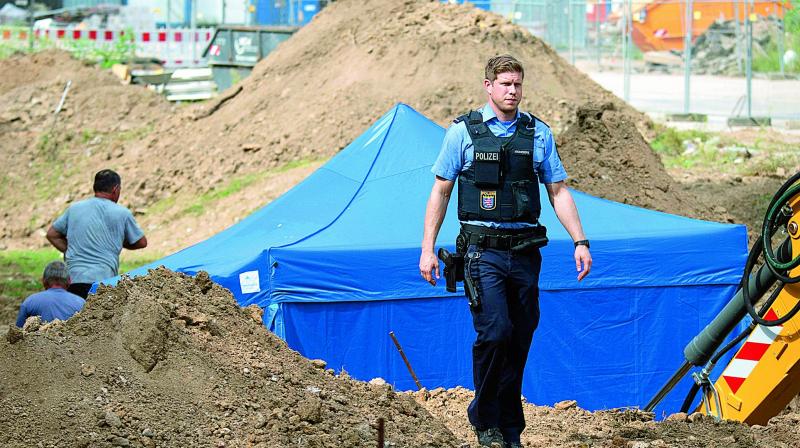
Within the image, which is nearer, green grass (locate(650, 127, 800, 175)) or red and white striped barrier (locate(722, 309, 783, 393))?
red and white striped barrier (locate(722, 309, 783, 393))

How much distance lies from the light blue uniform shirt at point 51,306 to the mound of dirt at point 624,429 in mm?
2854

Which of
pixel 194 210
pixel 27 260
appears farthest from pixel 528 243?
pixel 27 260

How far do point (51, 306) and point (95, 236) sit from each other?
45.7 inches

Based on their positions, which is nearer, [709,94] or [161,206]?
[161,206]

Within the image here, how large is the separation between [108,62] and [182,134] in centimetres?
813

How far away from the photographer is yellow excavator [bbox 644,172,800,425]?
512 cm

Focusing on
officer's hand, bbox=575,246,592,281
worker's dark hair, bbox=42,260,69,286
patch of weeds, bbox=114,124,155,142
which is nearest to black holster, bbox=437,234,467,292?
officer's hand, bbox=575,246,592,281

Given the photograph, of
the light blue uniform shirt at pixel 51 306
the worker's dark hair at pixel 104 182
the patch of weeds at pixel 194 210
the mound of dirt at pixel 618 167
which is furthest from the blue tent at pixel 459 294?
the patch of weeds at pixel 194 210

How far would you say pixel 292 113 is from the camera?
18.2 m

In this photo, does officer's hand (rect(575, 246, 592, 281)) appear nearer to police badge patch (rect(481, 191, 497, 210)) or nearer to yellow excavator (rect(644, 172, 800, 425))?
police badge patch (rect(481, 191, 497, 210))

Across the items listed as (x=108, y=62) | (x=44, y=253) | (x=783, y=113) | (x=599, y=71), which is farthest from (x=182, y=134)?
(x=599, y=71)

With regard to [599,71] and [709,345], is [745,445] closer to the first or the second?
[709,345]

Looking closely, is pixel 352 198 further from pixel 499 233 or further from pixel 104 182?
pixel 499 233

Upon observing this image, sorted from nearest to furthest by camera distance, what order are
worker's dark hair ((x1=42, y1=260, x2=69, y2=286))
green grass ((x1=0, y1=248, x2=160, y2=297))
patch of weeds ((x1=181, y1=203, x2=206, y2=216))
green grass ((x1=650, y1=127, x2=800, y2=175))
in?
worker's dark hair ((x1=42, y1=260, x2=69, y2=286))
green grass ((x1=0, y1=248, x2=160, y2=297))
patch of weeds ((x1=181, y1=203, x2=206, y2=216))
green grass ((x1=650, y1=127, x2=800, y2=175))
